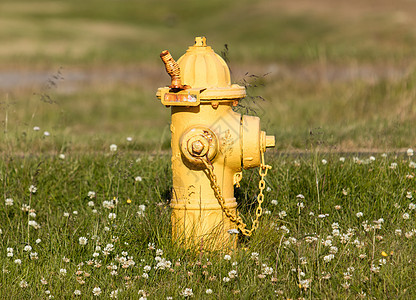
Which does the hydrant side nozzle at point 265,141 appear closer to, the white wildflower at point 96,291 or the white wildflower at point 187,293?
the white wildflower at point 187,293

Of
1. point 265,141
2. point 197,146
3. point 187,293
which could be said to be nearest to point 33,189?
point 197,146

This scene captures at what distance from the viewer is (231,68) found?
59.5 ft

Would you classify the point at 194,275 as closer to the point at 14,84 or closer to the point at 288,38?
the point at 14,84

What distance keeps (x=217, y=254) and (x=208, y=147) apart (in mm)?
674

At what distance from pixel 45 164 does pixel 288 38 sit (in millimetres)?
26518

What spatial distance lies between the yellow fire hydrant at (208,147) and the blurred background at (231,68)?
1.48 feet

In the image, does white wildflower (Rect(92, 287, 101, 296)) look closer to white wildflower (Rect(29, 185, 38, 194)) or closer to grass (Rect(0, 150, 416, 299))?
grass (Rect(0, 150, 416, 299))

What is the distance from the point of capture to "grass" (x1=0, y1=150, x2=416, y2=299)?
3.82m

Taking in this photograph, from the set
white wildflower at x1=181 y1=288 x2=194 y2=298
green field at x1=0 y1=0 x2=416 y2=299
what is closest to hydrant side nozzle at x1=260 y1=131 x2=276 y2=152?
green field at x1=0 y1=0 x2=416 y2=299

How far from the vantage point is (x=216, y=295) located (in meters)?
3.77

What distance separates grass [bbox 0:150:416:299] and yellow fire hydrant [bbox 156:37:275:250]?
19 cm

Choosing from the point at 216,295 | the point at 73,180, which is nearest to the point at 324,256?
the point at 216,295

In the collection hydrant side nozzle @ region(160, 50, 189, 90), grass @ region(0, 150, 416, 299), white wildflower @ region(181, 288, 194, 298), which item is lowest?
white wildflower @ region(181, 288, 194, 298)

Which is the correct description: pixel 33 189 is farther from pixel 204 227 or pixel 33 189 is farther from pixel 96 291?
pixel 96 291
